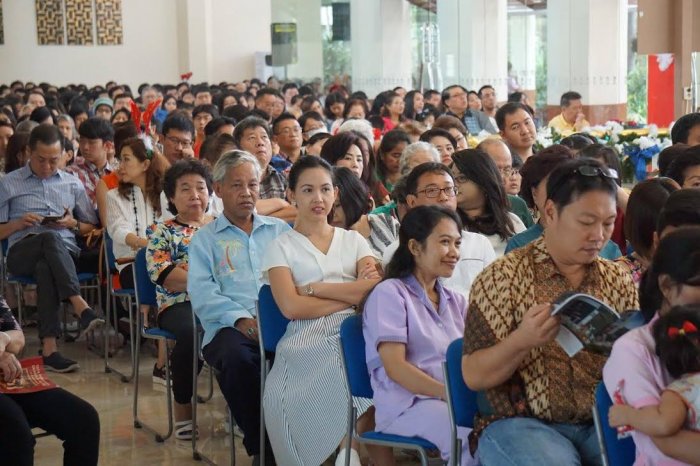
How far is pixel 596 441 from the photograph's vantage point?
10.2 feet

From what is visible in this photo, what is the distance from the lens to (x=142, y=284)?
5.66 m

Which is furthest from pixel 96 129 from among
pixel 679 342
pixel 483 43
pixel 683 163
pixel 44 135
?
pixel 483 43

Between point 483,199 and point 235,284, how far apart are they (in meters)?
1.09

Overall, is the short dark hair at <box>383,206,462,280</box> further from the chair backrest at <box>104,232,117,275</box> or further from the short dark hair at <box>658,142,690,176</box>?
the chair backrest at <box>104,232,117,275</box>

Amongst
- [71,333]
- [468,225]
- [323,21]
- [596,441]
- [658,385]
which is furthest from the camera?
[323,21]

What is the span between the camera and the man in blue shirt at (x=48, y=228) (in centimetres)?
699

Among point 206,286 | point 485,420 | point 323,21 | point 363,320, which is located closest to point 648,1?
point 206,286

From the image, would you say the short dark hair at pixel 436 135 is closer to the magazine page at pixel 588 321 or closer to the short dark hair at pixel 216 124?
the short dark hair at pixel 216 124

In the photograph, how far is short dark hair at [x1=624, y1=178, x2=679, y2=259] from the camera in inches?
146

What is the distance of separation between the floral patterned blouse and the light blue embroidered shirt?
47 centimetres

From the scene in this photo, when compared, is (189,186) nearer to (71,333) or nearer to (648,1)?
(71,333)

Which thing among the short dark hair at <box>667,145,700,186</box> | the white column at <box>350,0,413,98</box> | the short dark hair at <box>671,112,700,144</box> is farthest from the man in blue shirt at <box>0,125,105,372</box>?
the white column at <box>350,0,413,98</box>

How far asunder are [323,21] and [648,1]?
46.6 ft

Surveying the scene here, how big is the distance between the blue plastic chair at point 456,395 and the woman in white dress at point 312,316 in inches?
34.4
